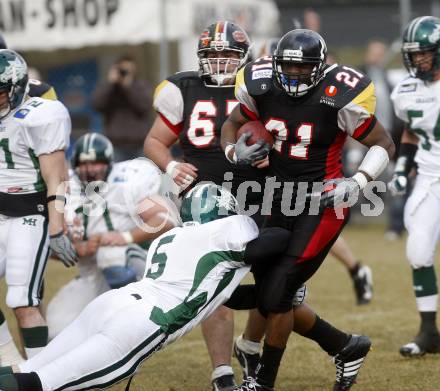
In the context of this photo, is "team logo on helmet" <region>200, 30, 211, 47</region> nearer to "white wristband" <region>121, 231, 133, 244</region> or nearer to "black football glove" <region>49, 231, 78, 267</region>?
"black football glove" <region>49, 231, 78, 267</region>

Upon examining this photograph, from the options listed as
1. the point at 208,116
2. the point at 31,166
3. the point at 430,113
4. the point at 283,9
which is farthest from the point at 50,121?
the point at 283,9

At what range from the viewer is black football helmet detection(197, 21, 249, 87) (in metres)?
5.02

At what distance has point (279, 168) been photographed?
4668 mm

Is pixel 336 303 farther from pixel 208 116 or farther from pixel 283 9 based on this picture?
pixel 283 9

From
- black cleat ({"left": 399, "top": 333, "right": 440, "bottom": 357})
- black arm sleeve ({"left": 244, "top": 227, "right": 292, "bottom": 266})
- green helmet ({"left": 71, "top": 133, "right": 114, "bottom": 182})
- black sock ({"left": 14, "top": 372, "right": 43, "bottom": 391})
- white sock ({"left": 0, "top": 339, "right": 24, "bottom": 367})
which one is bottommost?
black cleat ({"left": 399, "top": 333, "right": 440, "bottom": 357})

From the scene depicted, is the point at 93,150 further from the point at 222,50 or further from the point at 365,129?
the point at 365,129

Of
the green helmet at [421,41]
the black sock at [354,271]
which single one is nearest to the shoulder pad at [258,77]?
the green helmet at [421,41]

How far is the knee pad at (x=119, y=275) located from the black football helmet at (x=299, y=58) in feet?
6.13

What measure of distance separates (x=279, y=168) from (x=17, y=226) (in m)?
1.31

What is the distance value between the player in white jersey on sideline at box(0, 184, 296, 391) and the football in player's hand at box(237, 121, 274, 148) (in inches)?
16.5

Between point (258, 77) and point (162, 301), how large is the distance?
1.24m

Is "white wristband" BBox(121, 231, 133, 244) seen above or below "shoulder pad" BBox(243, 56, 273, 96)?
below

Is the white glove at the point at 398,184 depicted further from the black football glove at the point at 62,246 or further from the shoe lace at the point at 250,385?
the black football glove at the point at 62,246

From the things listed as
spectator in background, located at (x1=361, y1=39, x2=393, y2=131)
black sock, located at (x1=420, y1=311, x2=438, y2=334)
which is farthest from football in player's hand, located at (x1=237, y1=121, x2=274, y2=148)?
A: spectator in background, located at (x1=361, y1=39, x2=393, y2=131)
